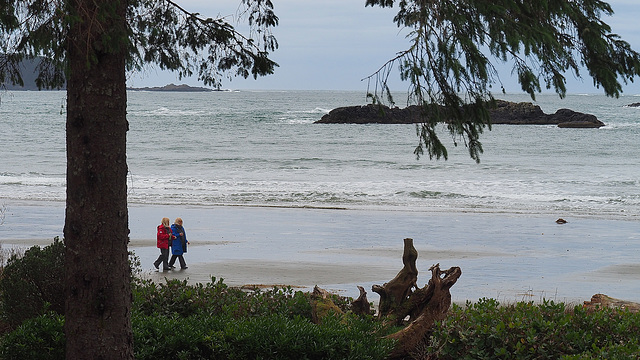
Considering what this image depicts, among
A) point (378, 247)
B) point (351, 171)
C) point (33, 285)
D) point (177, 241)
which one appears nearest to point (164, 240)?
point (177, 241)

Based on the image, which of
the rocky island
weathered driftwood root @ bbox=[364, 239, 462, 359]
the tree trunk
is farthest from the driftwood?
the rocky island

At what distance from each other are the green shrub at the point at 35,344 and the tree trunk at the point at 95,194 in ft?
1.91

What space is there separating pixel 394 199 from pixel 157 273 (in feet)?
52.1

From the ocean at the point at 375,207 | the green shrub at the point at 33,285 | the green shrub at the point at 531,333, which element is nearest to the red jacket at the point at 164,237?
the ocean at the point at 375,207

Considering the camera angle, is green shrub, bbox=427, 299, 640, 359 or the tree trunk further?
green shrub, bbox=427, 299, 640, 359

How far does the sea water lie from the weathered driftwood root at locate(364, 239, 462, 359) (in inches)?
481

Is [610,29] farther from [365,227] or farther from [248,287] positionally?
[365,227]

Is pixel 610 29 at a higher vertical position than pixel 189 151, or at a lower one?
higher

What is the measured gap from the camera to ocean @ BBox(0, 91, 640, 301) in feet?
45.6

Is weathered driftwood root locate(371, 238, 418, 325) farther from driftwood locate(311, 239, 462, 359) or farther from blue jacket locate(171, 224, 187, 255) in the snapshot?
blue jacket locate(171, 224, 187, 255)

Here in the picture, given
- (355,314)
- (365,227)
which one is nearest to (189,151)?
(365,227)

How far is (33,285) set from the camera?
6887mm

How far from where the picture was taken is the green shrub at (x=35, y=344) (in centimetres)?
558

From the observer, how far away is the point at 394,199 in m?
27.2
